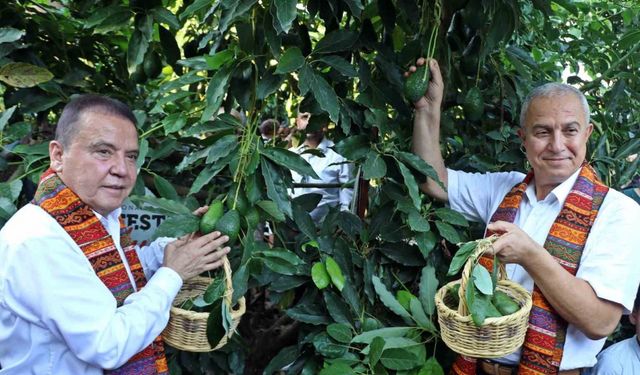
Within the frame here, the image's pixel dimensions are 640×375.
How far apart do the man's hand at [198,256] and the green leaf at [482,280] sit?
0.63 m

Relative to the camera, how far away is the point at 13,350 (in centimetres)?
158

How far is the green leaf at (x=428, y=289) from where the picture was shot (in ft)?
6.48

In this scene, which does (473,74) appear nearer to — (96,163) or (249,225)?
(249,225)

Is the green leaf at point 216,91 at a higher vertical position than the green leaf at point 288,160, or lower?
higher

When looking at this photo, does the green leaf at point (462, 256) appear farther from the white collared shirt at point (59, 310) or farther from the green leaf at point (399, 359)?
the white collared shirt at point (59, 310)

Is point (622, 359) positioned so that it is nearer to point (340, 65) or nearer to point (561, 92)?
point (561, 92)

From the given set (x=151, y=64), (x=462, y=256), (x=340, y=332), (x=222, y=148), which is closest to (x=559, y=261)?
(x=462, y=256)

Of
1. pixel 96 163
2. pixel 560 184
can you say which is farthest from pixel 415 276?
pixel 96 163

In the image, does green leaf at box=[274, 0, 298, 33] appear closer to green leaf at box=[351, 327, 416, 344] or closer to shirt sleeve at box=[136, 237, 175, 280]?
shirt sleeve at box=[136, 237, 175, 280]

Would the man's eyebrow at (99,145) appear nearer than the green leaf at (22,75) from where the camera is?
Yes

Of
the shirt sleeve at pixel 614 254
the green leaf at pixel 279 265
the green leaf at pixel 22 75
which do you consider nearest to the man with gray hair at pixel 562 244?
the shirt sleeve at pixel 614 254

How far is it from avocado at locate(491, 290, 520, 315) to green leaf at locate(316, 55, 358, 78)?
0.73 meters

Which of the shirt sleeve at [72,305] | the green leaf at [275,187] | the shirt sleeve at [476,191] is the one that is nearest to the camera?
the shirt sleeve at [72,305]

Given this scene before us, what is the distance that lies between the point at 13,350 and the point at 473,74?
1.84 meters
